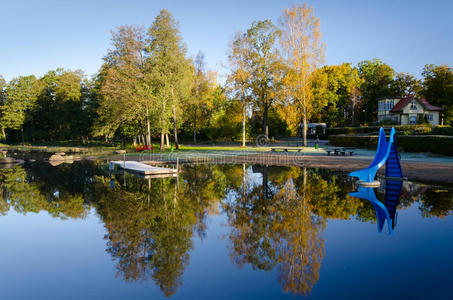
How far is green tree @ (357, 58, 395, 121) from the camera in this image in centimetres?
7080

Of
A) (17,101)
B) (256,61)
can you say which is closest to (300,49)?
(256,61)

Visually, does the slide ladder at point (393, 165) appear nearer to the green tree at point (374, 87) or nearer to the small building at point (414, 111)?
the small building at point (414, 111)

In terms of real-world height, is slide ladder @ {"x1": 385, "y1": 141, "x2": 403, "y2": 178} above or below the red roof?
below

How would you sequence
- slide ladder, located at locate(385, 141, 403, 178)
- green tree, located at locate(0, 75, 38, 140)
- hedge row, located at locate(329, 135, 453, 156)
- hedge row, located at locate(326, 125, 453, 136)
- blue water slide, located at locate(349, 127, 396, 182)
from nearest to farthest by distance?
1. blue water slide, located at locate(349, 127, 396, 182)
2. slide ladder, located at locate(385, 141, 403, 178)
3. hedge row, located at locate(329, 135, 453, 156)
4. hedge row, located at locate(326, 125, 453, 136)
5. green tree, located at locate(0, 75, 38, 140)

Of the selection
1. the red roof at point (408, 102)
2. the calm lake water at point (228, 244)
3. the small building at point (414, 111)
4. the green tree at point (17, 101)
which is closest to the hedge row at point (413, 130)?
the small building at point (414, 111)

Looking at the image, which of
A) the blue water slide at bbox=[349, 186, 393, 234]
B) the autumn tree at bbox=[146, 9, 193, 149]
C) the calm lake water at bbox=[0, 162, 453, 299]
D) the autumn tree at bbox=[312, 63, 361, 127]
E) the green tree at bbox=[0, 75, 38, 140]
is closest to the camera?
the calm lake water at bbox=[0, 162, 453, 299]

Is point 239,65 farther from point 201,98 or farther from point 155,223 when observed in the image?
point 155,223

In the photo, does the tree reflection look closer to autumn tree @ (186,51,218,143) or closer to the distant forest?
the distant forest

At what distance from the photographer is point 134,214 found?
10.1 m

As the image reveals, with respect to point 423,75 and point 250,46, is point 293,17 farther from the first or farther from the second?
point 423,75

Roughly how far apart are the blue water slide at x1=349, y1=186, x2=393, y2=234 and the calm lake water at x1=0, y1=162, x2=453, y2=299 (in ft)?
0.25

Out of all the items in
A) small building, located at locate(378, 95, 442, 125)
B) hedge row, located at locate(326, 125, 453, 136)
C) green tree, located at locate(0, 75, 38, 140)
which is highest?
green tree, located at locate(0, 75, 38, 140)

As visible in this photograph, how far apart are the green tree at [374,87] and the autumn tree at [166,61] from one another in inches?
1961

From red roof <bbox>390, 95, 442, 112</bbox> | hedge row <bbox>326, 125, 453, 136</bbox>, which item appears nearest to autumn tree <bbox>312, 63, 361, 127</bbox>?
red roof <bbox>390, 95, 442, 112</bbox>
